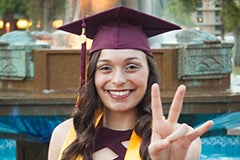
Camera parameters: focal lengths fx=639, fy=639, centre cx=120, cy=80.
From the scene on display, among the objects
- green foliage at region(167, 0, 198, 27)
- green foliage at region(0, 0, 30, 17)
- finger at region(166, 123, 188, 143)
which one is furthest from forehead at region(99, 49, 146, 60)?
green foliage at region(167, 0, 198, 27)

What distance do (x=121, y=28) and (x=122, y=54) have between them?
170 millimetres

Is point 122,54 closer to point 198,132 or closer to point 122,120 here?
point 122,120

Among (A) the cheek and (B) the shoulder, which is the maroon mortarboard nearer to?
(A) the cheek

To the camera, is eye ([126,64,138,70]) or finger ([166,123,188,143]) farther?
eye ([126,64,138,70])

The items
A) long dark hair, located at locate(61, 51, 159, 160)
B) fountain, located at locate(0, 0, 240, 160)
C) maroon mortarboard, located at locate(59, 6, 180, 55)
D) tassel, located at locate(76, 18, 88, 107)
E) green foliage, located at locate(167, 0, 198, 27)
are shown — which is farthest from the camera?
green foliage, located at locate(167, 0, 198, 27)

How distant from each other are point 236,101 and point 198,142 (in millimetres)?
4593

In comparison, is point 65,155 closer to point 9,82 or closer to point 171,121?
point 171,121

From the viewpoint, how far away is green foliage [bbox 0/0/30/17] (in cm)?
4353

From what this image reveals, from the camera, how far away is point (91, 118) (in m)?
2.82

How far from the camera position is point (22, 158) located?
298 inches

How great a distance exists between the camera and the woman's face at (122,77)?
2695 mm

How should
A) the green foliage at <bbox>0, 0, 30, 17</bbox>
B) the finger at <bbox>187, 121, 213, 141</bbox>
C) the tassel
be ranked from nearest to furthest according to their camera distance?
the finger at <bbox>187, 121, 213, 141</bbox>
the tassel
the green foliage at <bbox>0, 0, 30, 17</bbox>

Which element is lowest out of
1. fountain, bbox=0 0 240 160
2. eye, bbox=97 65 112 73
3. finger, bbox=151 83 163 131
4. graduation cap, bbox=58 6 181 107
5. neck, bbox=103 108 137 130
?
fountain, bbox=0 0 240 160

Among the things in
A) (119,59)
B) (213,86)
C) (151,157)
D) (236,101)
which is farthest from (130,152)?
(213,86)
